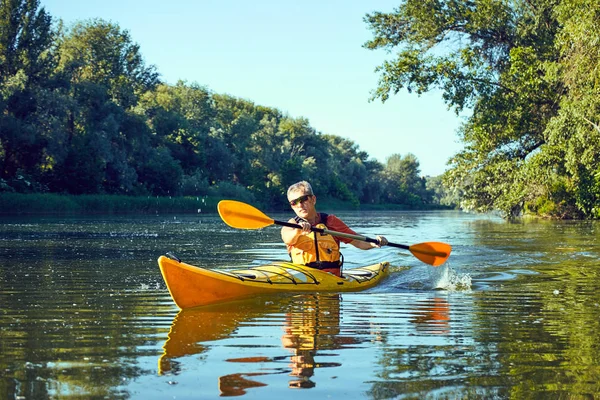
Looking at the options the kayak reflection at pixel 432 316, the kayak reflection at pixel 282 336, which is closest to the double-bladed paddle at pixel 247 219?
the kayak reflection at pixel 282 336

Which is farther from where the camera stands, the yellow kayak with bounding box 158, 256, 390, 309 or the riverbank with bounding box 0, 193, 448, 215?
the riverbank with bounding box 0, 193, 448, 215

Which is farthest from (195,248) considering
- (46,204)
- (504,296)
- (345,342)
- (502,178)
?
(46,204)

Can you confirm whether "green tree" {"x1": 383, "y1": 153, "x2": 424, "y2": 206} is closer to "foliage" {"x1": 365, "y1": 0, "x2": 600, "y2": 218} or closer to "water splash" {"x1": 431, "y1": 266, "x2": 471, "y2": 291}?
"foliage" {"x1": 365, "y1": 0, "x2": 600, "y2": 218}

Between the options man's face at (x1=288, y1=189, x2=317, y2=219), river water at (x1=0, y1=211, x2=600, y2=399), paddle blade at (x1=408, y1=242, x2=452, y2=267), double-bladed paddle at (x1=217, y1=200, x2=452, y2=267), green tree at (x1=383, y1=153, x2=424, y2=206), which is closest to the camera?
river water at (x1=0, y1=211, x2=600, y2=399)

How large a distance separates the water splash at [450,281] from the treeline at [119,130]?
2967 centimetres

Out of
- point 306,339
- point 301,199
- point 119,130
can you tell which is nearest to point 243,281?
point 301,199

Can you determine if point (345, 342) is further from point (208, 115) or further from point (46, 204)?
point (208, 115)

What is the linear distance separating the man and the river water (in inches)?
Answer: 21.7

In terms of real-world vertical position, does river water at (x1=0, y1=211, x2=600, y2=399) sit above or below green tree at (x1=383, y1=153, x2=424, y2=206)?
below

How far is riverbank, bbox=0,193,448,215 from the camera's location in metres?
34.1

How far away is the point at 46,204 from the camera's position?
35.7 metres

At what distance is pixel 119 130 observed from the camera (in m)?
45.5

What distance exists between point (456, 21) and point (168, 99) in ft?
133

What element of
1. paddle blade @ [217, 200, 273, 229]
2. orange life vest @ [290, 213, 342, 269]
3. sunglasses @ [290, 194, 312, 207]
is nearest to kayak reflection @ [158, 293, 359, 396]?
orange life vest @ [290, 213, 342, 269]
